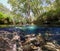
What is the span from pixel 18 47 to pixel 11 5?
122ft

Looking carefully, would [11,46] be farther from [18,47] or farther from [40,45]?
[40,45]

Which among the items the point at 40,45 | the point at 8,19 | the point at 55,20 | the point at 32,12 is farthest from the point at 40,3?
the point at 40,45

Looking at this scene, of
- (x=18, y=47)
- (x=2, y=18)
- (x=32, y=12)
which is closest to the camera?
Answer: (x=18, y=47)

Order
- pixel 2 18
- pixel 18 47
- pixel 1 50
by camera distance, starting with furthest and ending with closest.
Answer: pixel 2 18, pixel 18 47, pixel 1 50

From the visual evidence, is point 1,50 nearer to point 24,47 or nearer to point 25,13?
point 24,47

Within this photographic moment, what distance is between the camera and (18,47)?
412 inches

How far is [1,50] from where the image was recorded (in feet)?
31.9

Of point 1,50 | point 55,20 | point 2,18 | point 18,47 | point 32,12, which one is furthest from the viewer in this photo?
point 32,12

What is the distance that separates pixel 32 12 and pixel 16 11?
14.9 ft

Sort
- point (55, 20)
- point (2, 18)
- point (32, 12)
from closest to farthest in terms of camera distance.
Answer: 1. point (55, 20)
2. point (2, 18)
3. point (32, 12)

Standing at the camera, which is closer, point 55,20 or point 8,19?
point 55,20

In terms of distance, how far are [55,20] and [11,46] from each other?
628 inches

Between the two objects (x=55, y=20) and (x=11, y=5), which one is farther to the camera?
(x=11, y=5)

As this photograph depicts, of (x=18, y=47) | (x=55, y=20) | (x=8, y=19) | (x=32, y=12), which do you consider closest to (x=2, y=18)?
(x=8, y=19)
